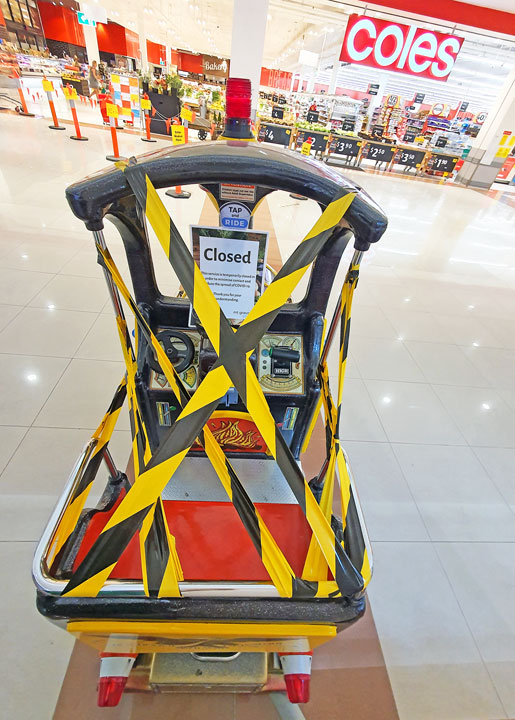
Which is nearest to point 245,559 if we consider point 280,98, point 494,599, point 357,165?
point 494,599

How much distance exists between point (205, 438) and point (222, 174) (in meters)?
0.71

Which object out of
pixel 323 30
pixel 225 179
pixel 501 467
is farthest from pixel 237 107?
pixel 323 30

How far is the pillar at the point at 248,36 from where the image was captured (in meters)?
6.51

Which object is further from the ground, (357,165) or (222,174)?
(222,174)

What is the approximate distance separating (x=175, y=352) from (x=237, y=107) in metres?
0.98

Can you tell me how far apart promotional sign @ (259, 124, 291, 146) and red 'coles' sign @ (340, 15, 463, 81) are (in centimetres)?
204

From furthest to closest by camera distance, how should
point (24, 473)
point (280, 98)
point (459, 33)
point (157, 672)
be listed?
1. point (280, 98)
2. point (459, 33)
3. point (24, 473)
4. point (157, 672)

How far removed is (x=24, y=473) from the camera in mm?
1737

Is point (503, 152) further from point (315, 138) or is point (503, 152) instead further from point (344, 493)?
point (344, 493)

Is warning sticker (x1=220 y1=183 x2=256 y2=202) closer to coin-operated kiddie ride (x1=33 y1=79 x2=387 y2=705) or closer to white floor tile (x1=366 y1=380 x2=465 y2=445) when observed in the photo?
coin-operated kiddie ride (x1=33 y1=79 x2=387 y2=705)

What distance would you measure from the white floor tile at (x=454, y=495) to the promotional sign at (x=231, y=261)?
151 centimetres

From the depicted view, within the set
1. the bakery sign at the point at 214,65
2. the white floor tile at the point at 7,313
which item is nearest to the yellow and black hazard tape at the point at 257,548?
the white floor tile at the point at 7,313

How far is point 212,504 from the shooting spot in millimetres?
1142

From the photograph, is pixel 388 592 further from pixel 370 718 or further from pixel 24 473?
pixel 24 473
